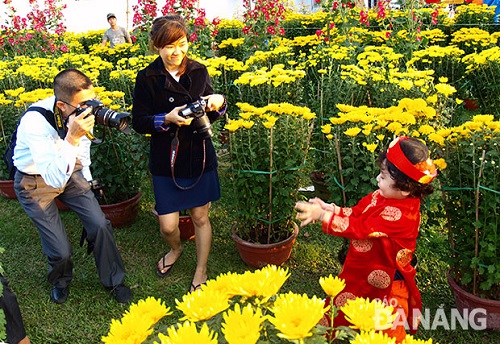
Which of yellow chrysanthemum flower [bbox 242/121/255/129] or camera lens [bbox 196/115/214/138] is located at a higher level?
camera lens [bbox 196/115/214/138]

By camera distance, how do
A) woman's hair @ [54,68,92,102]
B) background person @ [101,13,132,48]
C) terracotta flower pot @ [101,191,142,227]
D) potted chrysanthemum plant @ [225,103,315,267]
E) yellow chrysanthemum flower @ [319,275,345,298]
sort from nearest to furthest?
yellow chrysanthemum flower @ [319,275,345,298] < woman's hair @ [54,68,92,102] < potted chrysanthemum plant @ [225,103,315,267] < terracotta flower pot @ [101,191,142,227] < background person @ [101,13,132,48]

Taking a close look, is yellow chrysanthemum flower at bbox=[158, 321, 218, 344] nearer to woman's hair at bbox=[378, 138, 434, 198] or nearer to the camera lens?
woman's hair at bbox=[378, 138, 434, 198]

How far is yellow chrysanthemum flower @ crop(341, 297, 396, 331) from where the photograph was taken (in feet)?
3.55

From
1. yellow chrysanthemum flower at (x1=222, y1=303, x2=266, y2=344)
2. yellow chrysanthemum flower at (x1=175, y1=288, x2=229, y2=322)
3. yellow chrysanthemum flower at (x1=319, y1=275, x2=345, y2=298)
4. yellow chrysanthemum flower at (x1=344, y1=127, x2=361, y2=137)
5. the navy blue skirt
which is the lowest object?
the navy blue skirt

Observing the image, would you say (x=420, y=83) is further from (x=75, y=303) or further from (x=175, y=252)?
(x=75, y=303)

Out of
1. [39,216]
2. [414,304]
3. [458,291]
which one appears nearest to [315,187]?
[458,291]

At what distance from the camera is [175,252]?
3.70 meters

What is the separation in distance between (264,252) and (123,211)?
152 cm

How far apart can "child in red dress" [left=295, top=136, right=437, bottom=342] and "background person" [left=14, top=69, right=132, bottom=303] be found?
4.96 feet

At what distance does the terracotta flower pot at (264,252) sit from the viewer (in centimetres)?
352

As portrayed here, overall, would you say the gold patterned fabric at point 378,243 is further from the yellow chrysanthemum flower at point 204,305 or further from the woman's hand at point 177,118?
the yellow chrysanthemum flower at point 204,305

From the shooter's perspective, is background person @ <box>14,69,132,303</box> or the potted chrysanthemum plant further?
the potted chrysanthemum plant

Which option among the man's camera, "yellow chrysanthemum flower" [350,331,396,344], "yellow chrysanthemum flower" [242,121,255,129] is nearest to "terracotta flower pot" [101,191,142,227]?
the man's camera

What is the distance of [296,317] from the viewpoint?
102 cm
